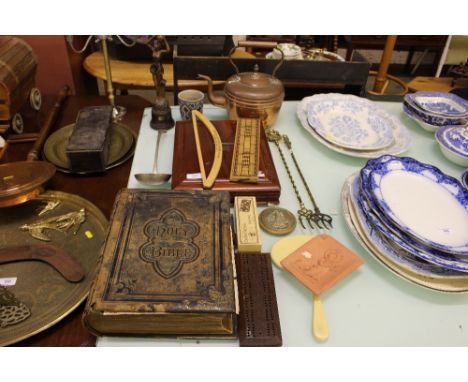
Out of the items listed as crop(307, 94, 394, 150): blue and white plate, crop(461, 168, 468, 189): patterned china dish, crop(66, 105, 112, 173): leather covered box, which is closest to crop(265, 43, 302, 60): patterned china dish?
crop(307, 94, 394, 150): blue and white plate

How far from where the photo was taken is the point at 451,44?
318cm

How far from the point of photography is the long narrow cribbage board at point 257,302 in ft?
2.01

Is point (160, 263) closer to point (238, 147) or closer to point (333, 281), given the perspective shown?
point (333, 281)

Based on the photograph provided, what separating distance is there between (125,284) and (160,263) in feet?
0.22

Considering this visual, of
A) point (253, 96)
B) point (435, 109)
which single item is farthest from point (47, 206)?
point (435, 109)

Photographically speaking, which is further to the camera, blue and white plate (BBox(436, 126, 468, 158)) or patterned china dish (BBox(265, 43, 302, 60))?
patterned china dish (BBox(265, 43, 302, 60))

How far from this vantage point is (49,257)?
829mm

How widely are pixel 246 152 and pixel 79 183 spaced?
557mm

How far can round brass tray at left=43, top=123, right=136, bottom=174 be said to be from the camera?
1.21m

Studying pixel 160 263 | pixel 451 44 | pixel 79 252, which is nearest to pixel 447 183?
pixel 160 263

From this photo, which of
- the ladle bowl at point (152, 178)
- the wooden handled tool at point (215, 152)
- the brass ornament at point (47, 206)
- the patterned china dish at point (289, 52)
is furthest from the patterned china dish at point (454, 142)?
the brass ornament at point (47, 206)

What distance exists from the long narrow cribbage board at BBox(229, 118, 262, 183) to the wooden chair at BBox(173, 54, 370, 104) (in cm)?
35

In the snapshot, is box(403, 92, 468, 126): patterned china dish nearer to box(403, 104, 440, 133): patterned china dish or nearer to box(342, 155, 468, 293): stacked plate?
box(403, 104, 440, 133): patterned china dish

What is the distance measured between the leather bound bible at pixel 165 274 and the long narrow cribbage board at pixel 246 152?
16cm
